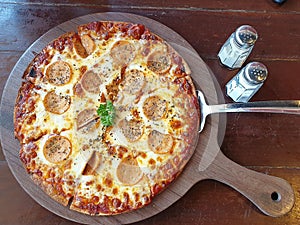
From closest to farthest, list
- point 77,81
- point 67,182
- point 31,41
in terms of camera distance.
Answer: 1. point 67,182
2. point 77,81
3. point 31,41

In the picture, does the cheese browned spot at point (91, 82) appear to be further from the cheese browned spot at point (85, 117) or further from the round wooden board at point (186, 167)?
the round wooden board at point (186, 167)

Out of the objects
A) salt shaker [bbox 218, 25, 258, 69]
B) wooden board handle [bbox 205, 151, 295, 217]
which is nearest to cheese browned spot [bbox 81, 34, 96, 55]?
salt shaker [bbox 218, 25, 258, 69]

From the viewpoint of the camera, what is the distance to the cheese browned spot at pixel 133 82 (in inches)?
72.0

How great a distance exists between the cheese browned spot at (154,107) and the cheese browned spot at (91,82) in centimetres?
23

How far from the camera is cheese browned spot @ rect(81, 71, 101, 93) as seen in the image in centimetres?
182

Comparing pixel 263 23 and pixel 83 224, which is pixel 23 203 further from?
pixel 263 23

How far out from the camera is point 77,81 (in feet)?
5.99

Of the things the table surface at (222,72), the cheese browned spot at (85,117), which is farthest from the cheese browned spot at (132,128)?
the table surface at (222,72)

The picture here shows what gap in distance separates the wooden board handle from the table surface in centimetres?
9

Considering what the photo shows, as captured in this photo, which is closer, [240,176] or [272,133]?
[240,176]

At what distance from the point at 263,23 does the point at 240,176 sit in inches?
32.7

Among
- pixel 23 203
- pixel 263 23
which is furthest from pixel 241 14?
pixel 23 203

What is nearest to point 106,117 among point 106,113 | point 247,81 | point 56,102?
point 106,113

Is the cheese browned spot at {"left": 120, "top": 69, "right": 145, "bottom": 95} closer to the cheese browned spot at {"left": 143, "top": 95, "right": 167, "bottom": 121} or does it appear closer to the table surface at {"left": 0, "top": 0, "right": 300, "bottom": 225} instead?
the cheese browned spot at {"left": 143, "top": 95, "right": 167, "bottom": 121}
